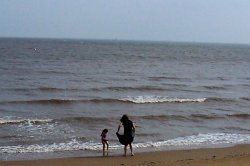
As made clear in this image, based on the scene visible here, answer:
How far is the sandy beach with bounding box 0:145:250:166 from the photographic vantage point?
11812mm

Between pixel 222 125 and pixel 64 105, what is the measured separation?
8863 millimetres

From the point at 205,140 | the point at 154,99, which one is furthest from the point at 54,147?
the point at 154,99

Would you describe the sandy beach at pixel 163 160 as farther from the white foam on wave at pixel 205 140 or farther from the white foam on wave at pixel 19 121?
the white foam on wave at pixel 19 121

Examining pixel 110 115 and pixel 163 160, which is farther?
pixel 110 115

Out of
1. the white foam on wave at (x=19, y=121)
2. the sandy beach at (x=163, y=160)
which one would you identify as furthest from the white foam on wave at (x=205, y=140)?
the white foam on wave at (x=19, y=121)

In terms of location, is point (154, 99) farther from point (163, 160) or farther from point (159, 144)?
point (163, 160)

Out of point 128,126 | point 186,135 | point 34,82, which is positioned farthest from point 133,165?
point 34,82

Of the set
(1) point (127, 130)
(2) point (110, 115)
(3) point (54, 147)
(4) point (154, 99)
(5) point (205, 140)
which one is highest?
(1) point (127, 130)

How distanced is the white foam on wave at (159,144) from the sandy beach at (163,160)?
1.40 m

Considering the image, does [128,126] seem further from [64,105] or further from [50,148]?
[64,105]

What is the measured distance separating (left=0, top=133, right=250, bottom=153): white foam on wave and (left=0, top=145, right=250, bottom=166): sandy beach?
140 centimetres

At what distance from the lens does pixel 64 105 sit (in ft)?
77.4

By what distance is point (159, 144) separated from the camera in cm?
1559

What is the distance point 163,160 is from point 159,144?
2.85m
